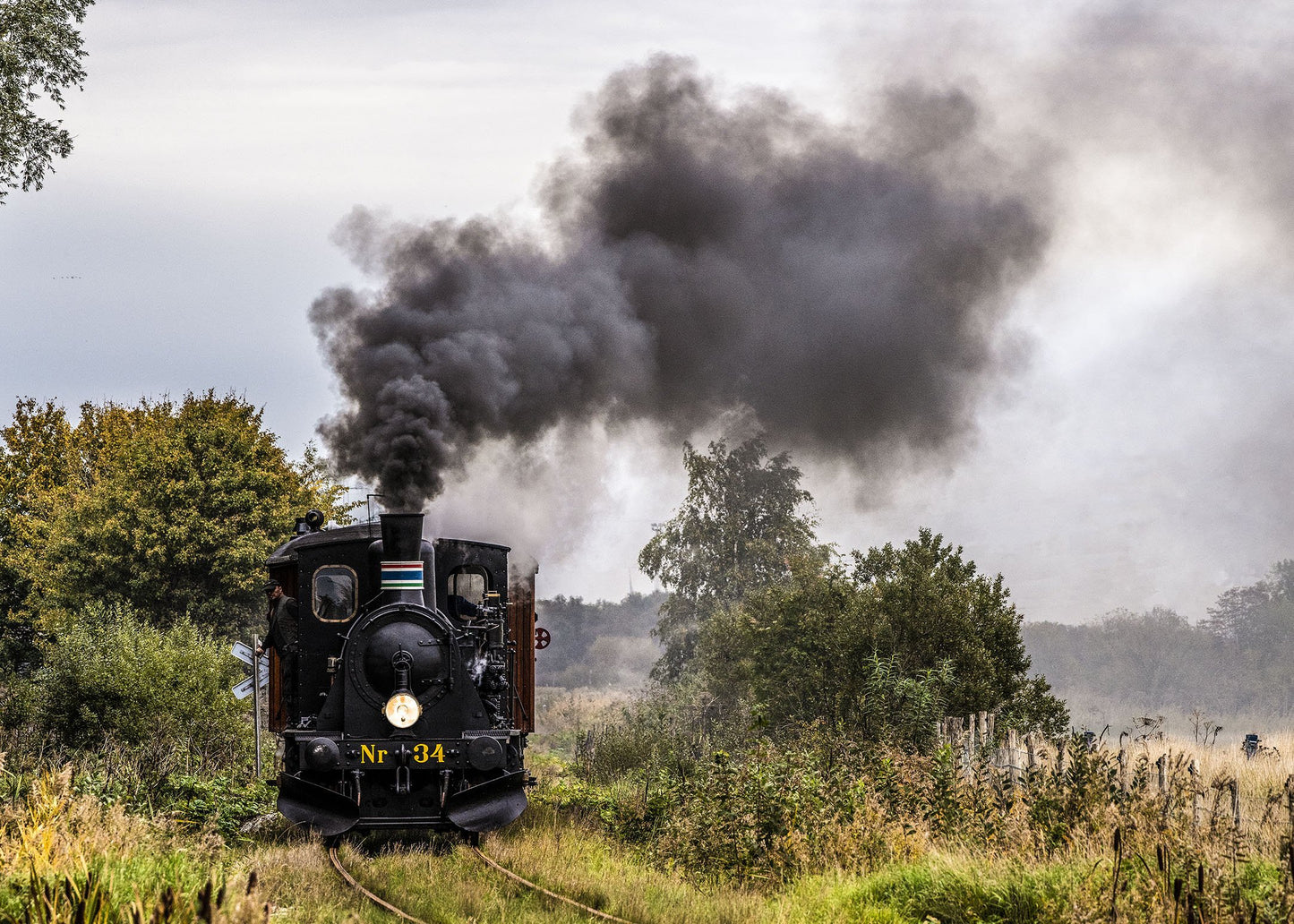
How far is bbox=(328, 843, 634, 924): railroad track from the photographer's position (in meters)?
8.09

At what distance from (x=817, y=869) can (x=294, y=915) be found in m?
4.02

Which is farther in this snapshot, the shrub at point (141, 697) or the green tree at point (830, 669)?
the shrub at point (141, 697)

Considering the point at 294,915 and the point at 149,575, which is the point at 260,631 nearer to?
the point at 149,575

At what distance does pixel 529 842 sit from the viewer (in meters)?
11.1

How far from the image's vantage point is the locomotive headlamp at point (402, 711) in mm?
10766

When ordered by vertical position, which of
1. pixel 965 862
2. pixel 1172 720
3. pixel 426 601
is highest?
pixel 426 601

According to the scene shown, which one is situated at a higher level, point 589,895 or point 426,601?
point 426,601

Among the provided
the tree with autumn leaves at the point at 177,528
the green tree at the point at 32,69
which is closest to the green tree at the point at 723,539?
the tree with autumn leaves at the point at 177,528

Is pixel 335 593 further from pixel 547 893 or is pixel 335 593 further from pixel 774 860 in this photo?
pixel 774 860

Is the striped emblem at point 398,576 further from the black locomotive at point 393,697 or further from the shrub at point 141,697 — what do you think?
the shrub at point 141,697

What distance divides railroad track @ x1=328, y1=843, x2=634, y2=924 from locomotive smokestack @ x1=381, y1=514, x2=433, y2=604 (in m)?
→ 2.31

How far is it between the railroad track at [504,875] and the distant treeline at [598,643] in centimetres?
6085

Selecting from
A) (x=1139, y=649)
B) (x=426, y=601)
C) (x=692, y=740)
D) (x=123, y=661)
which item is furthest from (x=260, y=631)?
(x=1139, y=649)

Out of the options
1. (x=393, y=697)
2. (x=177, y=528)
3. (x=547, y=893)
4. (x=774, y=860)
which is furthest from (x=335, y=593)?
(x=177, y=528)
